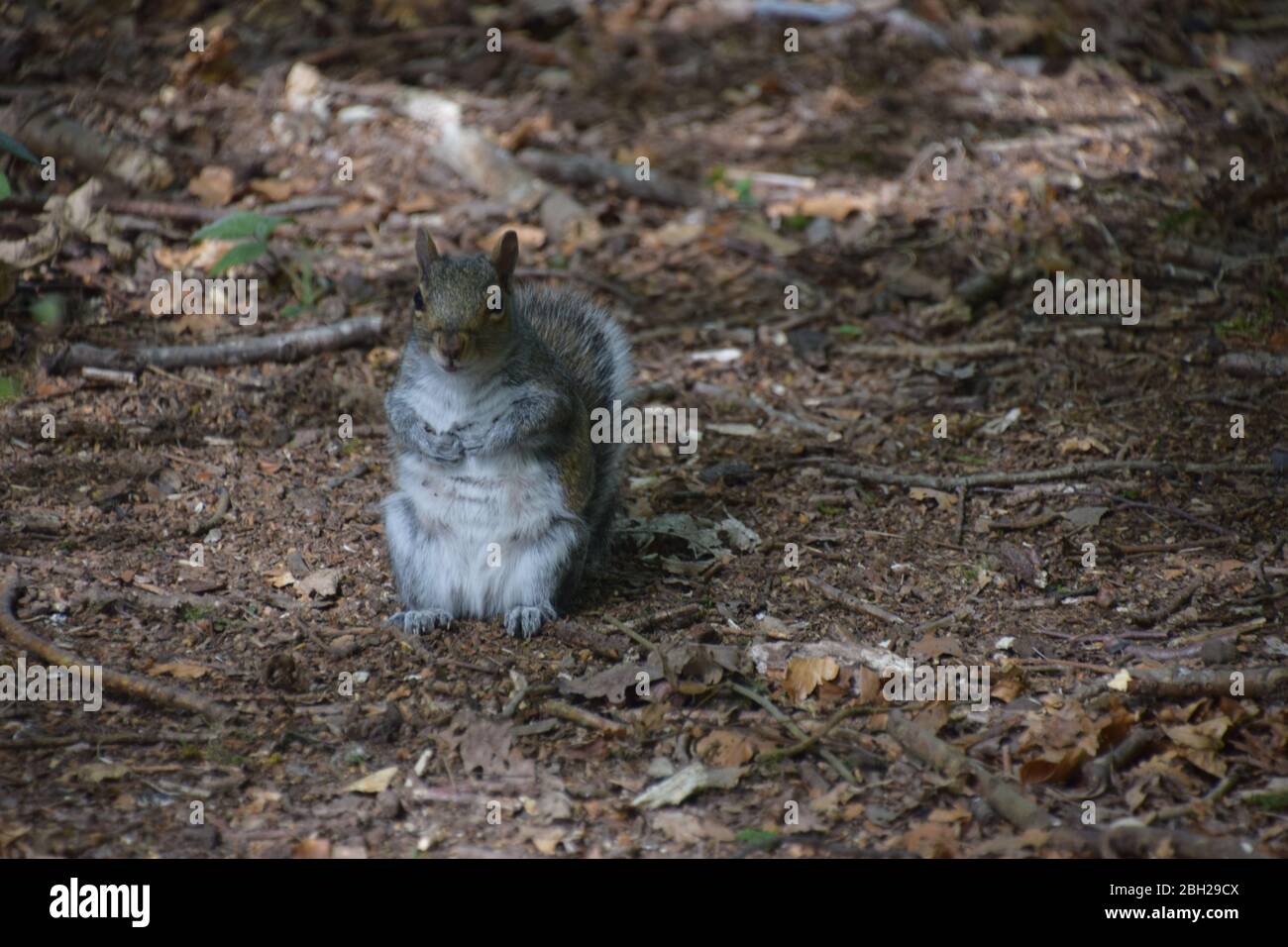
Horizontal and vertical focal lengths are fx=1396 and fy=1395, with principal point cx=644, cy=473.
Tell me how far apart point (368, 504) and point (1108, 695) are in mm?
2746

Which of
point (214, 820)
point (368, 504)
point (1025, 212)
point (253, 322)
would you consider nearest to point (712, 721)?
point (214, 820)

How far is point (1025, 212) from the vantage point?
288 inches

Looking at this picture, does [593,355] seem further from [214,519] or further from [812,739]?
[812,739]

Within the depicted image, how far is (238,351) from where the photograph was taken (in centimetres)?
610

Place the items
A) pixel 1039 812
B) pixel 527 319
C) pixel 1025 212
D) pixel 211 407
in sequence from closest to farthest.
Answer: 1. pixel 1039 812
2. pixel 527 319
3. pixel 211 407
4. pixel 1025 212

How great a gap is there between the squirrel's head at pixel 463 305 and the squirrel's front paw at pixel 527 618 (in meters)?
0.83

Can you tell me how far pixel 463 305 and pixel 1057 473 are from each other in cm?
242

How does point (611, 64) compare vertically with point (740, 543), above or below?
above

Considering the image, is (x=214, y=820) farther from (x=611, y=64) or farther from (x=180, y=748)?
(x=611, y=64)

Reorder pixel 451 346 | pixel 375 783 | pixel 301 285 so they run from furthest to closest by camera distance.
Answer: pixel 301 285
pixel 451 346
pixel 375 783

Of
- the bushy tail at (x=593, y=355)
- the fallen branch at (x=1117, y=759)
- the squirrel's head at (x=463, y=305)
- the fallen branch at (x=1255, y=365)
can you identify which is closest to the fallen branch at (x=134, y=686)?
the squirrel's head at (x=463, y=305)

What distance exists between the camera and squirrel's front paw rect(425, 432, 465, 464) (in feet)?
14.1

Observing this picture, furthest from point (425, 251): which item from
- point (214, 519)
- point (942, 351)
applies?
point (942, 351)

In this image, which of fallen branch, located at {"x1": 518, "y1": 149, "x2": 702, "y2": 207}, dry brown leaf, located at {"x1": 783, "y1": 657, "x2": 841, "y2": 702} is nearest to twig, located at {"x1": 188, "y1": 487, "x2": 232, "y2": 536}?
dry brown leaf, located at {"x1": 783, "y1": 657, "x2": 841, "y2": 702}
